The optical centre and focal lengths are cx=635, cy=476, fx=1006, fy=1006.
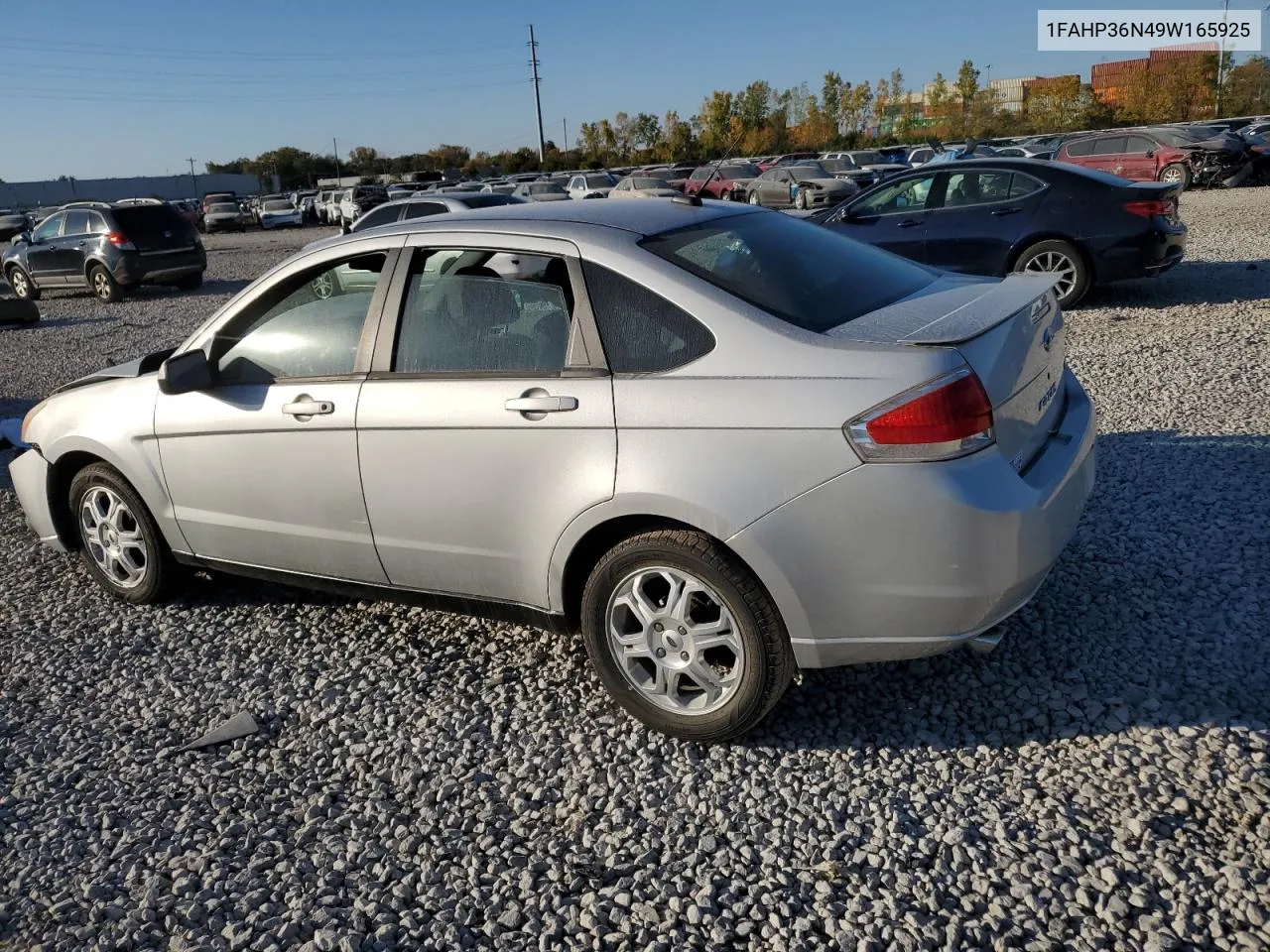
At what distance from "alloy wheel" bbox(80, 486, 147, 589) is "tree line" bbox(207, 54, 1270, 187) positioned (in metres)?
69.9

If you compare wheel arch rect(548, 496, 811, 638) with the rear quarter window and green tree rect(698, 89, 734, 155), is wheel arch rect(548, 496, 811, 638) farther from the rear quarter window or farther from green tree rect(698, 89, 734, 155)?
green tree rect(698, 89, 734, 155)

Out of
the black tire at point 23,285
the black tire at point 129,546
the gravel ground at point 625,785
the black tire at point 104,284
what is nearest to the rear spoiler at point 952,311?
the gravel ground at point 625,785

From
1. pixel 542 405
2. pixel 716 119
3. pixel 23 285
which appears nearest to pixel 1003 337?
pixel 542 405

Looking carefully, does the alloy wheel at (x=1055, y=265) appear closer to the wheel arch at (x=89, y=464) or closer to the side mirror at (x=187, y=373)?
the side mirror at (x=187, y=373)

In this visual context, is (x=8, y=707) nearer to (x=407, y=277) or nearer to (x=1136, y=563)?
(x=407, y=277)

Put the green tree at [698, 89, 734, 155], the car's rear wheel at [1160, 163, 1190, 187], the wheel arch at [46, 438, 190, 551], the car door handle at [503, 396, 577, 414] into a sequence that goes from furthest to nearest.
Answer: the green tree at [698, 89, 734, 155] → the car's rear wheel at [1160, 163, 1190, 187] → the wheel arch at [46, 438, 190, 551] → the car door handle at [503, 396, 577, 414]

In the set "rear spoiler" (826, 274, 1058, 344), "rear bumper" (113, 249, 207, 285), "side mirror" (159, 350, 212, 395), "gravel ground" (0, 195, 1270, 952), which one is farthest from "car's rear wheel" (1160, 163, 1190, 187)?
"side mirror" (159, 350, 212, 395)

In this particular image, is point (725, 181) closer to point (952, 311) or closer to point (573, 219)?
point (573, 219)

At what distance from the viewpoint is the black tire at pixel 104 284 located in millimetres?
18344

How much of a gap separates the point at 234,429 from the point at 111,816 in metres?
1.53

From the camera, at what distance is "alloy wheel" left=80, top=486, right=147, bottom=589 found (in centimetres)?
470

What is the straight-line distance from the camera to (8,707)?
3.96m

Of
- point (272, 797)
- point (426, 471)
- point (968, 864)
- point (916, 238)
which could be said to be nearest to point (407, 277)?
point (426, 471)

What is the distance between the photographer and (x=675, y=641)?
10.6 feet
